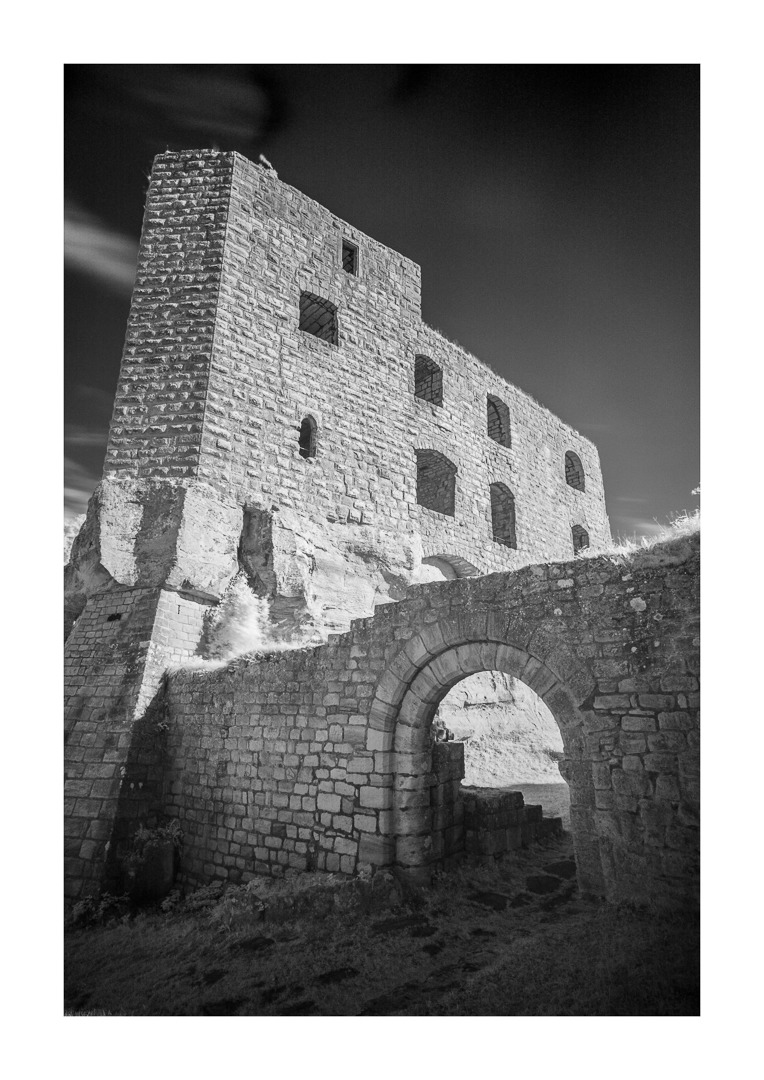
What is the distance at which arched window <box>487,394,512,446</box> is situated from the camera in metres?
16.3

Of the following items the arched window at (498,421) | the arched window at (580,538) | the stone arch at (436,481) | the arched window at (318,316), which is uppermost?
the arched window at (318,316)

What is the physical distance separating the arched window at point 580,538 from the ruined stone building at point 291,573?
171 inches

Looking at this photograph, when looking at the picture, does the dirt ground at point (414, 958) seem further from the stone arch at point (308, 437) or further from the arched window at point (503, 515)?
the arched window at point (503, 515)

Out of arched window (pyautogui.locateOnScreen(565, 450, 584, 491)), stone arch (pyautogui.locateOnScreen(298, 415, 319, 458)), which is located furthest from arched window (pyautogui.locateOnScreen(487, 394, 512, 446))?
stone arch (pyautogui.locateOnScreen(298, 415, 319, 458))

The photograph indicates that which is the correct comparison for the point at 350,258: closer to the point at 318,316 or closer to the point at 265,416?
the point at 318,316

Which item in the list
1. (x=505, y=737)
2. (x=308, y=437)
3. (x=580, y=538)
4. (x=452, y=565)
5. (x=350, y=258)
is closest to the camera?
(x=308, y=437)

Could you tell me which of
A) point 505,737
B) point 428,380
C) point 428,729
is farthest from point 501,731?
point 428,380

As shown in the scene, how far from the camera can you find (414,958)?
4.58 metres

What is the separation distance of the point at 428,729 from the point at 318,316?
9114mm

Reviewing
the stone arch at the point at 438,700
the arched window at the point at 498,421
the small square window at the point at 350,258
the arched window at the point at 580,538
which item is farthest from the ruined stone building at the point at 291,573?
the arched window at the point at 580,538

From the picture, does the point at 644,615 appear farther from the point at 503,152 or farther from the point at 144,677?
the point at 144,677

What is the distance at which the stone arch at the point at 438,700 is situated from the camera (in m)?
4.86

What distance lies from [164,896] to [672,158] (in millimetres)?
8801

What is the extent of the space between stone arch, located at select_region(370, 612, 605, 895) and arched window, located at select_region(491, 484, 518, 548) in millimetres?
9796
